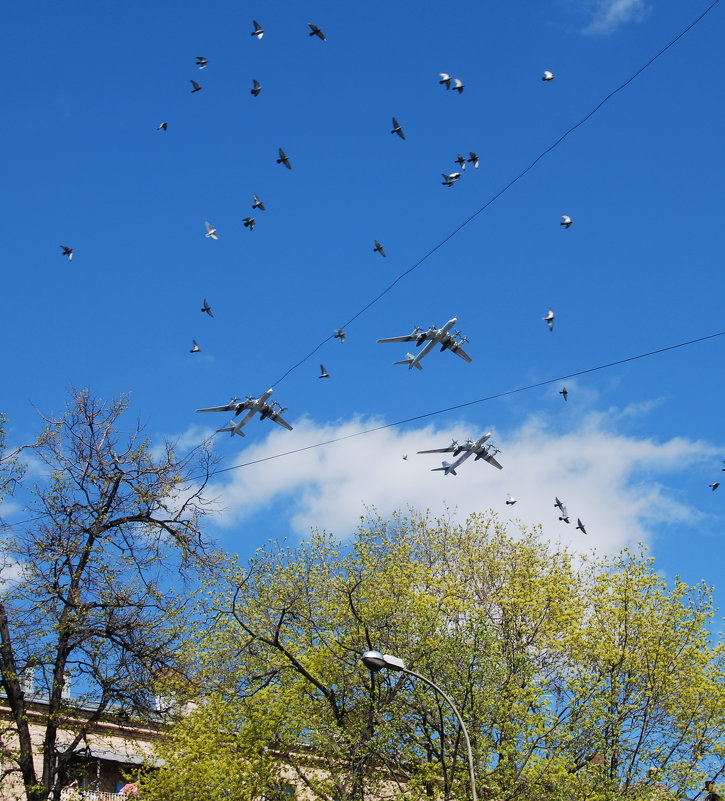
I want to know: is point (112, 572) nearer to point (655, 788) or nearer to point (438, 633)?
point (438, 633)

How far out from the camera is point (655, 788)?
2881 cm

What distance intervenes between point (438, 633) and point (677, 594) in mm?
10253

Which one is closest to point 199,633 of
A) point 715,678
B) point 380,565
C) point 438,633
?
point 380,565

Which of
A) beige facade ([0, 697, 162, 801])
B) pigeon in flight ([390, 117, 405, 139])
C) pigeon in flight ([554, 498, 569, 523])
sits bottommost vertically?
beige facade ([0, 697, 162, 801])

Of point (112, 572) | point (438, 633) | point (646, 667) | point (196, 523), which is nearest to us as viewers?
point (112, 572)

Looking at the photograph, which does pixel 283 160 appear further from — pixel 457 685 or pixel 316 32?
pixel 457 685

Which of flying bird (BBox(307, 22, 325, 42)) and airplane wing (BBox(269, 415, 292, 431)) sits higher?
flying bird (BBox(307, 22, 325, 42))

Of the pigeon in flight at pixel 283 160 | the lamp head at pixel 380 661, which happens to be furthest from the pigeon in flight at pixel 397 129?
the lamp head at pixel 380 661

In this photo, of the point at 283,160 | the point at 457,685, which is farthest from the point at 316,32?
the point at 457,685

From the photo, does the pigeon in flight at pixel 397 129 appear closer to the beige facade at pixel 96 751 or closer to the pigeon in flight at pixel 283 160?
the pigeon in flight at pixel 283 160

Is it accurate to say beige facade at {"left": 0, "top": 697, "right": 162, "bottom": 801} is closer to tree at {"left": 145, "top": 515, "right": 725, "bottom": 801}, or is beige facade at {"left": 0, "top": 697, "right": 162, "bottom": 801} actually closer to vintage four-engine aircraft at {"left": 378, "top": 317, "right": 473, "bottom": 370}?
tree at {"left": 145, "top": 515, "right": 725, "bottom": 801}

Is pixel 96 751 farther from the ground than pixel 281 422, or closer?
closer

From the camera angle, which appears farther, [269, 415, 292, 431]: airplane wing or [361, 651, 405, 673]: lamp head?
[269, 415, 292, 431]: airplane wing

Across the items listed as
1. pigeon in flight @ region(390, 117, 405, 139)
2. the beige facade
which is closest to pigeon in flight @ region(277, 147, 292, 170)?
pigeon in flight @ region(390, 117, 405, 139)
